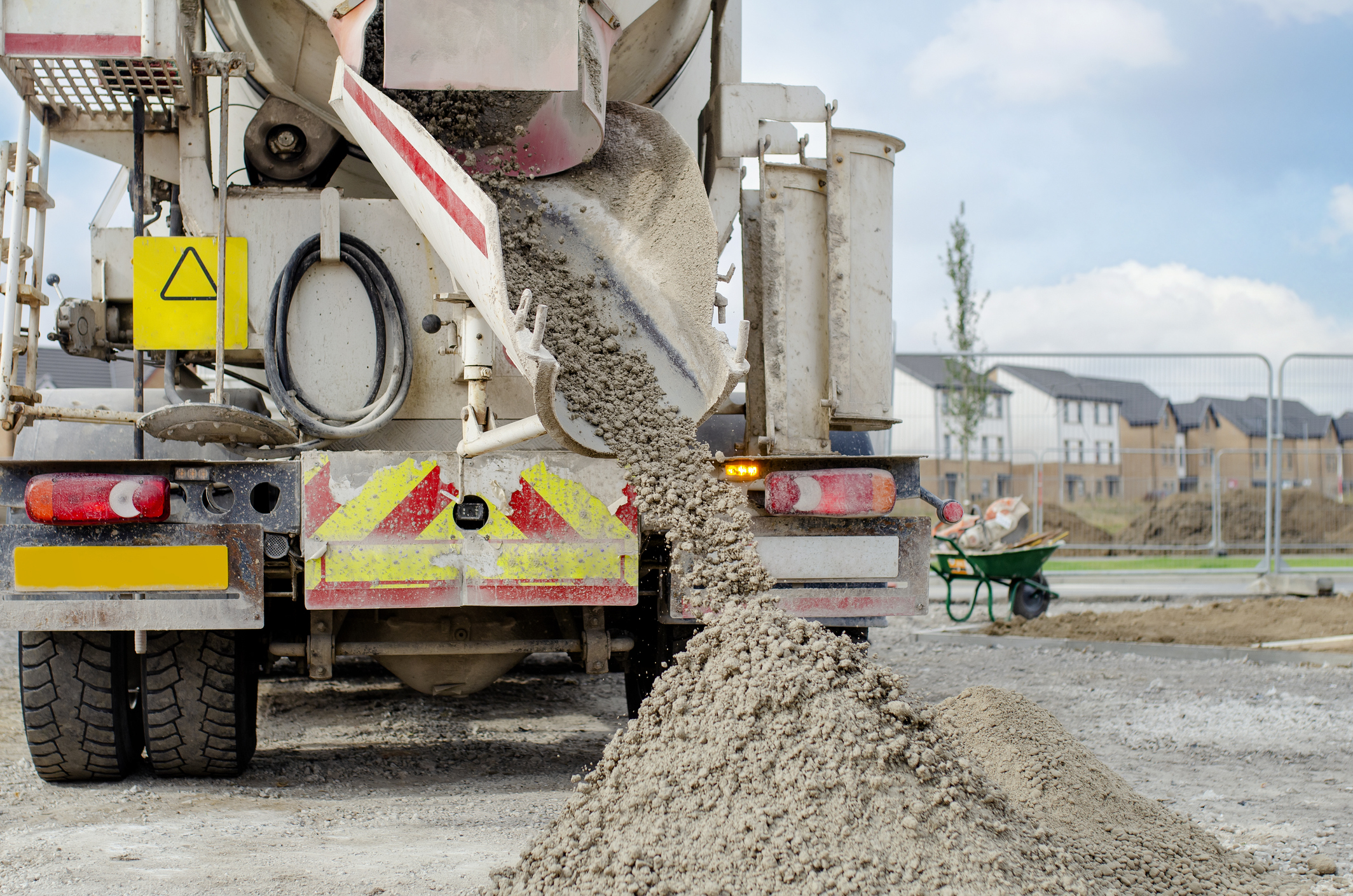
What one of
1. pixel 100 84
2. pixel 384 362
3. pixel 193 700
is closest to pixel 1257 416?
pixel 384 362

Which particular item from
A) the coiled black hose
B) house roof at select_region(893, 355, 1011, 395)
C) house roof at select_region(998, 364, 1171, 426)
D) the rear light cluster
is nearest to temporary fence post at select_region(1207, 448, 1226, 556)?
house roof at select_region(998, 364, 1171, 426)

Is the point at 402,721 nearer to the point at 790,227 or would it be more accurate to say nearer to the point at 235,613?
the point at 235,613

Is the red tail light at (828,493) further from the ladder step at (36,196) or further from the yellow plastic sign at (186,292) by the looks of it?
the ladder step at (36,196)

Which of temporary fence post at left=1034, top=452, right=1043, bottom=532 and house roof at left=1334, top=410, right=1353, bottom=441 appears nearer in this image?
temporary fence post at left=1034, top=452, right=1043, bottom=532

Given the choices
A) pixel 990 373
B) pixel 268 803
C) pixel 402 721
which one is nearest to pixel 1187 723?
pixel 402 721

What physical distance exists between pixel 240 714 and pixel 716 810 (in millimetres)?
1820

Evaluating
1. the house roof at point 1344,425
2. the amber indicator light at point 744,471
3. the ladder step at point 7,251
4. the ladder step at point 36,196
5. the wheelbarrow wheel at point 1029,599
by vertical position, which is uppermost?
the ladder step at point 36,196

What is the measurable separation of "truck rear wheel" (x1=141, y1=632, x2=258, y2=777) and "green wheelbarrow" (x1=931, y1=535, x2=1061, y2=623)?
5.61 m

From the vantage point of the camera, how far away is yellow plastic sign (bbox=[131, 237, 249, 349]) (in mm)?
3648

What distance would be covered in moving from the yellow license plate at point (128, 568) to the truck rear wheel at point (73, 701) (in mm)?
349

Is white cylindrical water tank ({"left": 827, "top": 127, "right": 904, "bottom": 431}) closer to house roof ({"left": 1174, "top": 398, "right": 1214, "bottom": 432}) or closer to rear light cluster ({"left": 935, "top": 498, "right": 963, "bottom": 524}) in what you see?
rear light cluster ({"left": 935, "top": 498, "right": 963, "bottom": 524})

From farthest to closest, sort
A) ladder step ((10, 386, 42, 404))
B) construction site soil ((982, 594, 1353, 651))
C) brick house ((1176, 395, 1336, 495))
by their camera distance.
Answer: brick house ((1176, 395, 1336, 495)) → construction site soil ((982, 594, 1353, 651)) → ladder step ((10, 386, 42, 404))

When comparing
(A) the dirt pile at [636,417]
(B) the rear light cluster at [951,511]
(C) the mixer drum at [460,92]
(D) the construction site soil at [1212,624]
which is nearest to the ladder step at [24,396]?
(C) the mixer drum at [460,92]

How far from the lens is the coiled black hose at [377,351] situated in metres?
3.63
